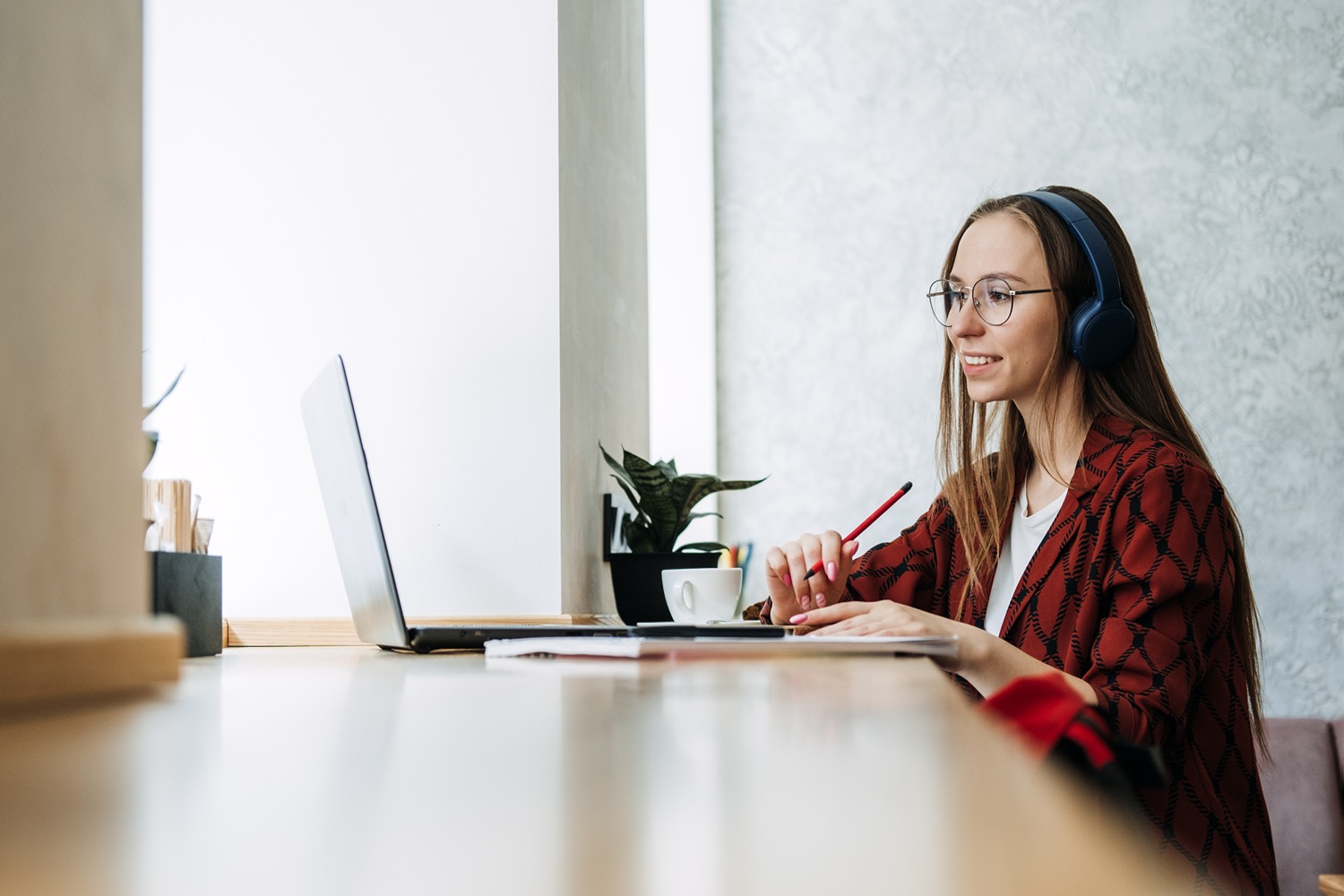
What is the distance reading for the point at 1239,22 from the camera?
2.78m

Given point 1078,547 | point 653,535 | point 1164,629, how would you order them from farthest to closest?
point 653,535, point 1078,547, point 1164,629

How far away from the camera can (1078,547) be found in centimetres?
116

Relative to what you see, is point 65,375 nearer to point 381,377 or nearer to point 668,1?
point 381,377

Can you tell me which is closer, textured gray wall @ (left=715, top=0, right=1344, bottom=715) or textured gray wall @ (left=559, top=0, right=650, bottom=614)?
textured gray wall @ (left=559, top=0, right=650, bottom=614)

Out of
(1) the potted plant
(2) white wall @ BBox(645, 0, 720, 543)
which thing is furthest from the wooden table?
(2) white wall @ BBox(645, 0, 720, 543)

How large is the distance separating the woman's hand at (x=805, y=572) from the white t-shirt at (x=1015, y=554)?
191mm

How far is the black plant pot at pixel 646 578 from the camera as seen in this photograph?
144 cm

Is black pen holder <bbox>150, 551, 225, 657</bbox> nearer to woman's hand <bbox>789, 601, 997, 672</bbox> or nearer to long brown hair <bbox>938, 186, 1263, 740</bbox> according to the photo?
woman's hand <bbox>789, 601, 997, 672</bbox>

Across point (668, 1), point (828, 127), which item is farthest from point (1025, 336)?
point (668, 1)

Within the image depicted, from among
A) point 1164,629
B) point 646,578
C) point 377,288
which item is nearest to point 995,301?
point 1164,629

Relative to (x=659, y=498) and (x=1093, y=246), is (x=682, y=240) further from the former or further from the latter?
(x=1093, y=246)

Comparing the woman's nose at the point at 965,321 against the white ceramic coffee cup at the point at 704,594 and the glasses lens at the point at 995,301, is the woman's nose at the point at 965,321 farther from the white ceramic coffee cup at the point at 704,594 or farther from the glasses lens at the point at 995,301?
the white ceramic coffee cup at the point at 704,594

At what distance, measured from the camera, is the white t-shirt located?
133 cm

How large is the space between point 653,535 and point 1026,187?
5.71 feet
